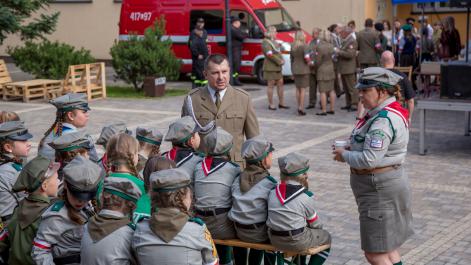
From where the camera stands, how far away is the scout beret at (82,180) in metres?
5.01

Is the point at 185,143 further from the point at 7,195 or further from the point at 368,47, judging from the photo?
the point at 368,47

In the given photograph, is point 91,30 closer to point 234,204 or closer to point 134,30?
point 134,30

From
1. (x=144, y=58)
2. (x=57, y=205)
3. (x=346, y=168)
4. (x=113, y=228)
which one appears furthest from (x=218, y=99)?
(x=144, y=58)

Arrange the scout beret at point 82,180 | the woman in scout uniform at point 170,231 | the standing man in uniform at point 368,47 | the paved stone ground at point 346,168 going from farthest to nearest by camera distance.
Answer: the standing man in uniform at point 368,47 < the paved stone ground at point 346,168 < the scout beret at point 82,180 < the woman in scout uniform at point 170,231

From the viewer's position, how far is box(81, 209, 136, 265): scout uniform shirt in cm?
474

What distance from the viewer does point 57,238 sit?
5.08 meters

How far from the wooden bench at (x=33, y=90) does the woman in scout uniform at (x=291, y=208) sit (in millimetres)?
14769

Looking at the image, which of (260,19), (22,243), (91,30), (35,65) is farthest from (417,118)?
(91,30)

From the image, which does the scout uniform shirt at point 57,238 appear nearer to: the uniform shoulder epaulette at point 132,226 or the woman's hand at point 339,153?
the uniform shoulder epaulette at point 132,226

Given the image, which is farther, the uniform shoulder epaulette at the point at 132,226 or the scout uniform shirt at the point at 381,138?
the scout uniform shirt at the point at 381,138

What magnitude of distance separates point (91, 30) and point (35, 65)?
31.6ft

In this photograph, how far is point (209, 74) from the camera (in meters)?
7.27

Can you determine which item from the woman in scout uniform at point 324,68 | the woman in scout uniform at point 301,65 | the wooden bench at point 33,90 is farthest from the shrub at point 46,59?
the woman in scout uniform at point 324,68

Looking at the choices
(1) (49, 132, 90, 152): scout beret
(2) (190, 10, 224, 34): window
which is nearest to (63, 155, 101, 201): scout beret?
(1) (49, 132, 90, 152): scout beret
